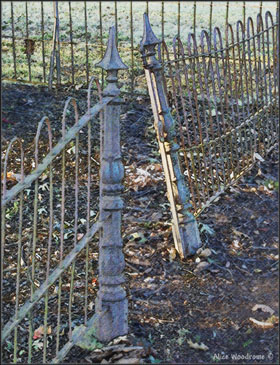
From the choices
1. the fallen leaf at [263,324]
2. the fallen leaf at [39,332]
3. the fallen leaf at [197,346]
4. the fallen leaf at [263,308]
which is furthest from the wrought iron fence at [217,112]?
the fallen leaf at [39,332]

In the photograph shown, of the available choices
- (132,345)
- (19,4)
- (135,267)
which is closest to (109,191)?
(132,345)

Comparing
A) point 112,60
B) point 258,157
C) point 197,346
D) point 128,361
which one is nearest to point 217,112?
point 258,157

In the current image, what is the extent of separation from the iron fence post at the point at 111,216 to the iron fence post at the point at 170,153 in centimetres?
87

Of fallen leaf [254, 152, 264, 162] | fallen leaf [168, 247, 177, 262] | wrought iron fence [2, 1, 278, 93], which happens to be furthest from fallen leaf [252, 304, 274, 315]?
wrought iron fence [2, 1, 278, 93]

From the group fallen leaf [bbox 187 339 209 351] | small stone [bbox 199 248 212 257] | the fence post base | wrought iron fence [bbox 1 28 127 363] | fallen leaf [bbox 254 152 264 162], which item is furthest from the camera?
fallen leaf [bbox 254 152 264 162]

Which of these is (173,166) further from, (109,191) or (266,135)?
(266,135)

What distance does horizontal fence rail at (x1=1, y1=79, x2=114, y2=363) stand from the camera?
3715 mm

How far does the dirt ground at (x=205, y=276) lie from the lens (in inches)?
178

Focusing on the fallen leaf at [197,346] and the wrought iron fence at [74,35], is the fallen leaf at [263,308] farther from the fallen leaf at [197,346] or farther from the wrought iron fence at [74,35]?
the wrought iron fence at [74,35]

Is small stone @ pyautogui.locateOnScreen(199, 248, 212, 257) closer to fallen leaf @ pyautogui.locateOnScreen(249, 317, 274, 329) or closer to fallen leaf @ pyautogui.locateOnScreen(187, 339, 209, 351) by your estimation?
fallen leaf @ pyautogui.locateOnScreen(249, 317, 274, 329)

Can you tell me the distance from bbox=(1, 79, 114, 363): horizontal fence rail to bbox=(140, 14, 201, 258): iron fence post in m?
0.60

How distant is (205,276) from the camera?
17.4 feet

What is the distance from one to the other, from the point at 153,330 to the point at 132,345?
315 millimetres

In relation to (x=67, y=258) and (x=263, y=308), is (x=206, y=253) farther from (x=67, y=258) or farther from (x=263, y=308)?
(x=67, y=258)
